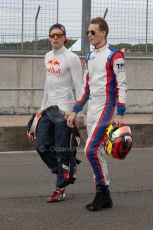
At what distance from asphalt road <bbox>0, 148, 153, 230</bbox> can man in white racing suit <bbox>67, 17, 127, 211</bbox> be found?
1.18ft

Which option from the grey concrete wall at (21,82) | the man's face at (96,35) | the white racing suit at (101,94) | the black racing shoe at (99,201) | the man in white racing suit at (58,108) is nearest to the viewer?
the white racing suit at (101,94)

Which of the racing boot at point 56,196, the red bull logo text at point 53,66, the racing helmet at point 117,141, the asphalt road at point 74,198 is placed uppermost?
the red bull logo text at point 53,66

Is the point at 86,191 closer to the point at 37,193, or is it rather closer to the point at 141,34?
the point at 37,193

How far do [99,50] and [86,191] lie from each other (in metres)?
1.91

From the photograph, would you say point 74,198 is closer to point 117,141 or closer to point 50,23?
point 117,141

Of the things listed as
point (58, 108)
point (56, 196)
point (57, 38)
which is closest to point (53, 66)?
point (57, 38)

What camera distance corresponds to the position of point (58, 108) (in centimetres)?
662

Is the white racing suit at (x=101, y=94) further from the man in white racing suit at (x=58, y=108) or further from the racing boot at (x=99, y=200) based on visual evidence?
the man in white racing suit at (x=58, y=108)

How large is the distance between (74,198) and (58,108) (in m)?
1.07

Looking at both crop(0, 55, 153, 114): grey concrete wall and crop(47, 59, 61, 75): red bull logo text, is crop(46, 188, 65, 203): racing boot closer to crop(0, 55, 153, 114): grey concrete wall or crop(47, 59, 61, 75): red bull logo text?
crop(47, 59, 61, 75): red bull logo text

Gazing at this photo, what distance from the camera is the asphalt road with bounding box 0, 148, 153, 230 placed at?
19.0 feet

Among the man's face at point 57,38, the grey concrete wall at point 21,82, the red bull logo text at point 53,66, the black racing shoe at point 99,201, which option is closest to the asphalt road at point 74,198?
the black racing shoe at point 99,201

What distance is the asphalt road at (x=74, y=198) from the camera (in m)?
5.80

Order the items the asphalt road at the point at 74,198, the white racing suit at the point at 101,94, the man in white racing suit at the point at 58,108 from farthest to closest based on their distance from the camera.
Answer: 1. the man in white racing suit at the point at 58,108
2. the white racing suit at the point at 101,94
3. the asphalt road at the point at 74,198
